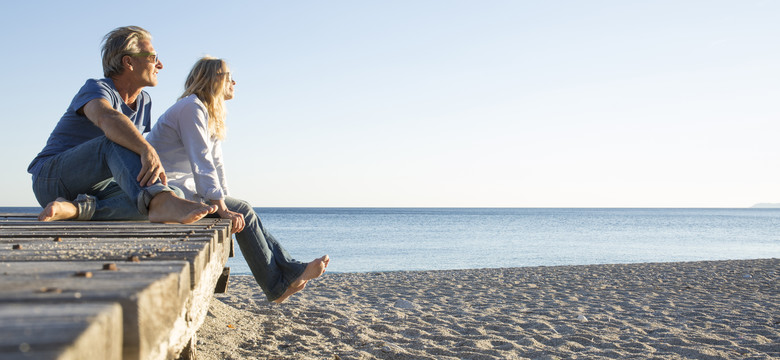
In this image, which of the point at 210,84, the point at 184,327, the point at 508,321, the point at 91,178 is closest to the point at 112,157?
the point at 91,178

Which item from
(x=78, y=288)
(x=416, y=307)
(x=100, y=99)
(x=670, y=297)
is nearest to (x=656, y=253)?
(x=670, y=297)

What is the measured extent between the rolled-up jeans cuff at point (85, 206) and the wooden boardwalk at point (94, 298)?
5.34 ft

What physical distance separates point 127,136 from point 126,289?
2.63 m

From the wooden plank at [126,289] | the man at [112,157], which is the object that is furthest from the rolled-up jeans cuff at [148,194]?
the wooden plank at [126,289]

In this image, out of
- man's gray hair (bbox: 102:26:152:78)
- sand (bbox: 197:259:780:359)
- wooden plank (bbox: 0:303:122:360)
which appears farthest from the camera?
sand (bbox: 197:259:780:359)

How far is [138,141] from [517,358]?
2911 millimetres

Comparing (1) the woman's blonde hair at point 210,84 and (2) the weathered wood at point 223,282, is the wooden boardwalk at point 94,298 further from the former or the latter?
(2) the weathered wood at point 223,282

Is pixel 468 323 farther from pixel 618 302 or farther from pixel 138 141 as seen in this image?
pixel 138 141

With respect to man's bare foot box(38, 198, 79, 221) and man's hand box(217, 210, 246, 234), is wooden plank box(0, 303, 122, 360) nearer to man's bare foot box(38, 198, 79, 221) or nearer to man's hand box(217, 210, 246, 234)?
man's hand box(217, 210, 246, 234)

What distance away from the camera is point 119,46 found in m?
3.92

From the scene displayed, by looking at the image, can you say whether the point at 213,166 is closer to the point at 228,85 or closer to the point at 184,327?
the point at 228,85

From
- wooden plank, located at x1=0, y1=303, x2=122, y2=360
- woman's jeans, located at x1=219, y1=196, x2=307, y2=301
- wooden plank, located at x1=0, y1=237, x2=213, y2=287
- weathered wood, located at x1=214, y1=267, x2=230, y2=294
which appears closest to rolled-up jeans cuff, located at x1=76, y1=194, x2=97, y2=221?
woman's jeans, located at x1=219, y1=196, x2=307, y2=301

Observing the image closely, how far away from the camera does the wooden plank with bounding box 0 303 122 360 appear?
625 mm

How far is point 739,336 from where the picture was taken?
513 cm
